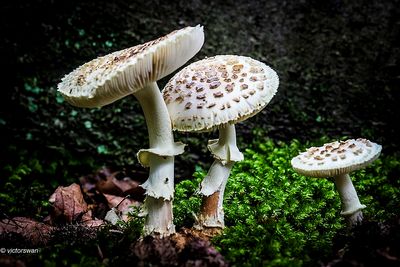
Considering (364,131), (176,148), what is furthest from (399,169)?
(176,148)

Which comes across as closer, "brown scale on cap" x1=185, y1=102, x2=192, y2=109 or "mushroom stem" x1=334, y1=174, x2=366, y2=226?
"brown scale on cap" x1=185, y1=102, x2=192, y2=109

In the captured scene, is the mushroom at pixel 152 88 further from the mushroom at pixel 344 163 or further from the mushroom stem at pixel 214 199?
the mushroom at pixel 344 163

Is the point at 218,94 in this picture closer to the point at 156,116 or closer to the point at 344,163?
the point at 156,116

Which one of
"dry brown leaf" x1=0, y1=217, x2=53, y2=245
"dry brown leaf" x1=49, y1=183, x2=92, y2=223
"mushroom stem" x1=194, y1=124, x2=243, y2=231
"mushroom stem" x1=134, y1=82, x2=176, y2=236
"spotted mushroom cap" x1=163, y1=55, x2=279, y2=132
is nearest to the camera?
"spotted mushroom cap" x1=163, y1=55, x2=279, y2=132

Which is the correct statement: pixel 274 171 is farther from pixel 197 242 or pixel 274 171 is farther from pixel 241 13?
pixel 241 13

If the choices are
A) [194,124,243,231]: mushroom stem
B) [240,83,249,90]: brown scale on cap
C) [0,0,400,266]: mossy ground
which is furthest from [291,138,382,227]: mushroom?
[0,0,400,266]: mossy ground

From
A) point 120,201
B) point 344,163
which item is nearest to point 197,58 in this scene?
point 120,201

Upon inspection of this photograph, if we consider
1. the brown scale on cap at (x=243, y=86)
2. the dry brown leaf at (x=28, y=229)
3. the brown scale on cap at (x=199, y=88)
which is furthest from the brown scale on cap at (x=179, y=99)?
the dry brown leaf at (x=28, y=229)

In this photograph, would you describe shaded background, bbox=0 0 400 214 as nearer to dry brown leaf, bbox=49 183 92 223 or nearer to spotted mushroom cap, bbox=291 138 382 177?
dry brown leaf, bbox=49 183 92 223
